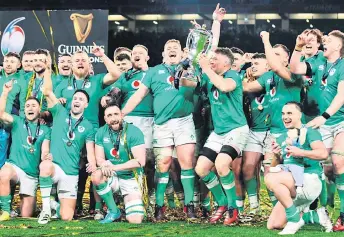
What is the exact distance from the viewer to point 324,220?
6051 millimetres

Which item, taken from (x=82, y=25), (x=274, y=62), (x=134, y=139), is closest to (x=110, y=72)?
(x=134, y=139)

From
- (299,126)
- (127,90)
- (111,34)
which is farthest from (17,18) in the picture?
(111,34)

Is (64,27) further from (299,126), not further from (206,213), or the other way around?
(299,126)

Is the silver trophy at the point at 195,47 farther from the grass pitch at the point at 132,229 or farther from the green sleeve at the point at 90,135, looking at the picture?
the grass pitch at the point at 132,229

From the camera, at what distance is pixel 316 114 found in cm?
660

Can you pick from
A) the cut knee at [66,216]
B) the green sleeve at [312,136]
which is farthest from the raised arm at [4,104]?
the green sleeve at [312,136]

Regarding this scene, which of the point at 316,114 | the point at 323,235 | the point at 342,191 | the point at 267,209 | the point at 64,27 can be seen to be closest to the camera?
the point at 323,235

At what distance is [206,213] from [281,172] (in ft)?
4.90

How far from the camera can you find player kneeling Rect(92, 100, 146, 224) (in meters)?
6.53

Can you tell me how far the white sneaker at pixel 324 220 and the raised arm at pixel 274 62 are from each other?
3.90 feet

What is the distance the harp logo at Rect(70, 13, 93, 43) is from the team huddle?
1.83 metres

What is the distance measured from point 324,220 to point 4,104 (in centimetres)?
318

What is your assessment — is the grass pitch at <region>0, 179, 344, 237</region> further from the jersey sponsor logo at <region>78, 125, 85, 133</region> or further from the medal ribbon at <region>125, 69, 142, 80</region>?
the medal ribbon at <region>125, 69, 142, 80</region>

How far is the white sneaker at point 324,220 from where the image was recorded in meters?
5.98
